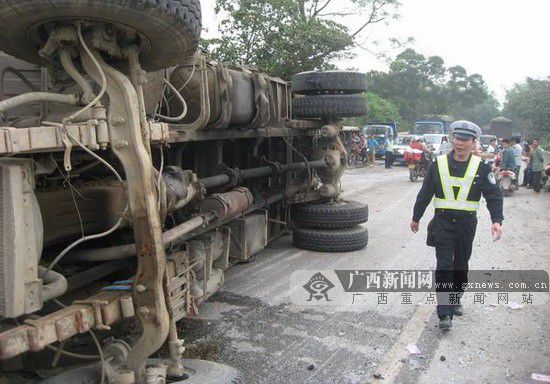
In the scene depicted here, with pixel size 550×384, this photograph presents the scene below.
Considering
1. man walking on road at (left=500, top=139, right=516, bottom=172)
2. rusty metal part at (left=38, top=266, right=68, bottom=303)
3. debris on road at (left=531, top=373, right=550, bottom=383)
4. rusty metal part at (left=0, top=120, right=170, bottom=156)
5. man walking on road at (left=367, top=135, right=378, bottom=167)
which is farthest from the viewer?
man walking on road at (left=367, top=135, right=378, bottom=167)

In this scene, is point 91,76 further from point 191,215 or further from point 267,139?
point 267,139

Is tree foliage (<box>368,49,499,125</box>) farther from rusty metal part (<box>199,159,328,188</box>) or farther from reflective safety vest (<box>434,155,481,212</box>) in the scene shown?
reflective safety vest (<box>434,155,481,212</box>)

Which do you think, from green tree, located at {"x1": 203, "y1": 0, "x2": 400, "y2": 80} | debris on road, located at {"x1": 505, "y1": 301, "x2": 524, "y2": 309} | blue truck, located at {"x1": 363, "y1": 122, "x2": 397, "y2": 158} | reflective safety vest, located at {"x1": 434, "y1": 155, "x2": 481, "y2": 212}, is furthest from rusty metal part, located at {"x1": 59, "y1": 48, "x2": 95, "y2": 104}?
blue truck, located at {"x1": 363, "y1": 122, "x2": 397, "y2": 158}

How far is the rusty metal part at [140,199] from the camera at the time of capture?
2.76m

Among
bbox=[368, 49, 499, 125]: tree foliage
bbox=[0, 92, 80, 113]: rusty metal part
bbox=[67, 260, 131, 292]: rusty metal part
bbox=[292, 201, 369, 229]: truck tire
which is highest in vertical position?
bbox=[368, 49, 499, 125]: tree foliage

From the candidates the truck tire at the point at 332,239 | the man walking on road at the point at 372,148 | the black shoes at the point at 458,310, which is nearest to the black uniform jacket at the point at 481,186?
the black shoes at the point at 458,310

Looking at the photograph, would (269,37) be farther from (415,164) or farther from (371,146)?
(371,146)

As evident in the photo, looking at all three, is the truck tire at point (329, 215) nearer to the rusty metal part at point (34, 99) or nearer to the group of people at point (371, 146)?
the rusty metal part at point (34, 99)

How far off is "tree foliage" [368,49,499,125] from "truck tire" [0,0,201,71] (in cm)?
4816

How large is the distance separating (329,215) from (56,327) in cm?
516

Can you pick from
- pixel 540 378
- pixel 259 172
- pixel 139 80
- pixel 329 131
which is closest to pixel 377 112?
pixel 329 131

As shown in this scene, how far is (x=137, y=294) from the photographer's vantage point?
287 centimetres

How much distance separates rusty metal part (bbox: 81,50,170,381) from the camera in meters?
2.76

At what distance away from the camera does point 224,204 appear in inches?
178
